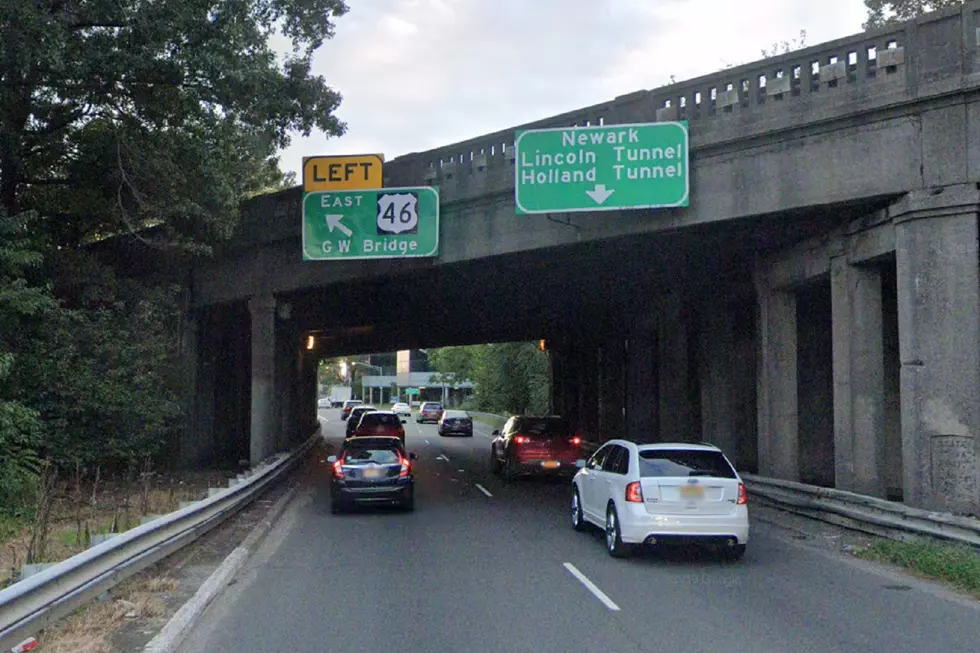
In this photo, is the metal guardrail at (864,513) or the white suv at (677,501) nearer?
the metal guardrail at (864,513)

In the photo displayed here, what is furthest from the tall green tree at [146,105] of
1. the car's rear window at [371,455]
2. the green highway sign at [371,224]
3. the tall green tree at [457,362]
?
the tall green tree at [457,362]

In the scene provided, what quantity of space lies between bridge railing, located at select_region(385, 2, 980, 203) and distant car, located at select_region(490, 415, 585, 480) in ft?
24.4

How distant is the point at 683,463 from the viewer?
13.0m

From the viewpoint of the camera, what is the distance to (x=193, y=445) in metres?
29.8

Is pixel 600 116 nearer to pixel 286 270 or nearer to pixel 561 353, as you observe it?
pixel 286 270

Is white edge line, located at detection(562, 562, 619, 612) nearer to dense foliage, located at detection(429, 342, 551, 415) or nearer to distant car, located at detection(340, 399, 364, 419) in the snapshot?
dense foliage, located at detection(429, 342, 551, 415)

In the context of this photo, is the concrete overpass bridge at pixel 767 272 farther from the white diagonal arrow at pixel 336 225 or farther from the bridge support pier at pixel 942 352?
the white diagonal arrow at pixel 336 225

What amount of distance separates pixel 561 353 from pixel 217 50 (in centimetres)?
3259

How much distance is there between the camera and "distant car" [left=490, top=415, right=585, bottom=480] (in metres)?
25.2

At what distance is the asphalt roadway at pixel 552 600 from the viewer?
8469 mm

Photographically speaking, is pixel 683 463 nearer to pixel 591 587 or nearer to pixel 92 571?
pixel 591 587

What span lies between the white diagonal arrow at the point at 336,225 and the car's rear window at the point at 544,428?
7.34m

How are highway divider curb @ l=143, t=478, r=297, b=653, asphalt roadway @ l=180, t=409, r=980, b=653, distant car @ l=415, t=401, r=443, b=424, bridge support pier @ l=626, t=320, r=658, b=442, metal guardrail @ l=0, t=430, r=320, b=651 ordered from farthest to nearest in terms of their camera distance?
distant car @ l=415, t=401, r=443, b=424 < bridge support pier @ l=626, t=320, r=658, b=442 < asphalt roadway @ l=180, t=409, r=980, b=653 < highway divider curb @ l=143, t=478, r=297, b=653 < metal guardrail @ l=0, t=430, r=320, b=651

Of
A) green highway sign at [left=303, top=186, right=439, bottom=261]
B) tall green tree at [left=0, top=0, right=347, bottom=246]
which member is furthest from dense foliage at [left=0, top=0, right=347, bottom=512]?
green highway sign at [left=303, top=186, right=439, bottom=261]
